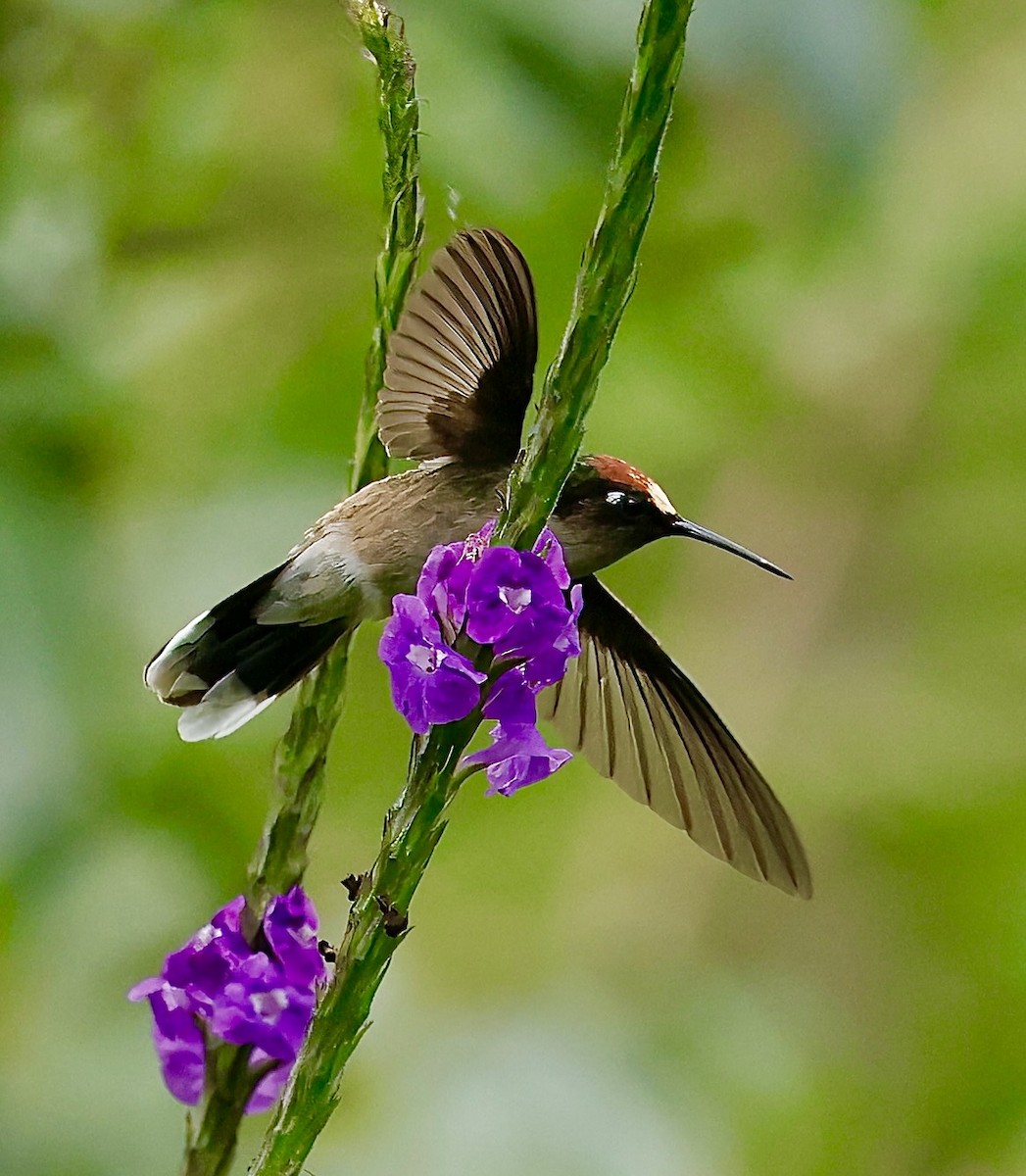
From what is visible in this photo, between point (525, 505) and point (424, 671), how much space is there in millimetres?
127

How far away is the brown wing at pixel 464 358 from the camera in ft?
3.33

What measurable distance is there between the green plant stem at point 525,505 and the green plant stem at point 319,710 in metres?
0.12

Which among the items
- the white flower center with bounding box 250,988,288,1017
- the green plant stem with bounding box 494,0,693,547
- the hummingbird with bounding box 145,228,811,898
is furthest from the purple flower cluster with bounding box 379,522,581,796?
the hummingbird with bounding box 145,228,811,898

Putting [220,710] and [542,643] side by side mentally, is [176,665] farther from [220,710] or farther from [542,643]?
[542,643]

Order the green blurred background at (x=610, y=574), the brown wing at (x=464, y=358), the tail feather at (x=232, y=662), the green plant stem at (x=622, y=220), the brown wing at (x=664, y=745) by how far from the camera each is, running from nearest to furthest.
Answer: the green plant stem at (x=622, y=220) < the brown wing at (x=464, y=358) < the brown wing at (x=664, y=745) < the tail feather at (x=232, y=662) < the green blurred background at (x=610, y=574)

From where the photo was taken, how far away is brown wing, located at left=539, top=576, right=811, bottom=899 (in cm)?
121

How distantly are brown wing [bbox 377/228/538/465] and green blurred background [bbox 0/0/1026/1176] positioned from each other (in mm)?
590

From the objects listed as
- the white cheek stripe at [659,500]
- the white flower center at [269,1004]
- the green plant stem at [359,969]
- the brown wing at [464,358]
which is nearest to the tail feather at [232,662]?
the brown wing at [464,358]

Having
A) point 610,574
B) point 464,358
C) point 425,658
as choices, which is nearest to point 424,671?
point 425,658

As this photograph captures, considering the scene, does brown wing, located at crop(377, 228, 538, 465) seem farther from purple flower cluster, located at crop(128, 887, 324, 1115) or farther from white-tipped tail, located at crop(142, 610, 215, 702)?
purple flower cluster, located at crop(128, 887, 324, 1115)

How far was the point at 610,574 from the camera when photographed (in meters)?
2.57

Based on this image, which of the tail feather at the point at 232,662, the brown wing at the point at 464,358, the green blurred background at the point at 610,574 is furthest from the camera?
the green blurred background at the point at 610,574

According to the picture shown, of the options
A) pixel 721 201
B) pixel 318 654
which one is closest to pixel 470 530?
pixel 318 654

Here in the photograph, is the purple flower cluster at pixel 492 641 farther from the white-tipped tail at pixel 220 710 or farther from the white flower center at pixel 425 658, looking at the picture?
the white-tipped tail at pixel 220 710
